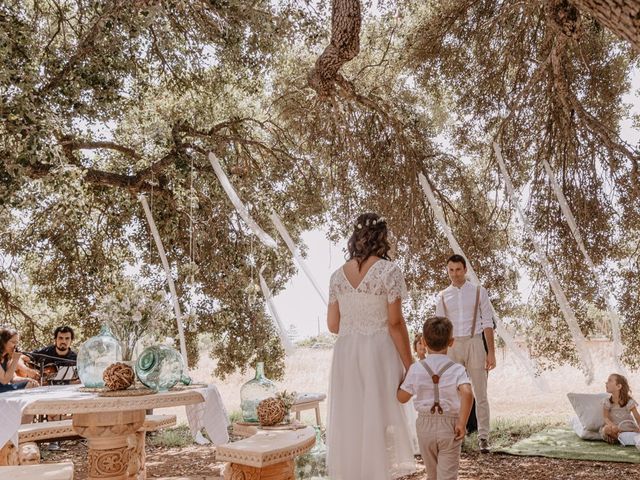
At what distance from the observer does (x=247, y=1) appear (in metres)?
6.20

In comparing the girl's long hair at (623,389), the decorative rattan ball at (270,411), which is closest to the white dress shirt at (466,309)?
the girl's long hair at (623,389)

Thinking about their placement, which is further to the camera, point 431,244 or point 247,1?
point 431,244

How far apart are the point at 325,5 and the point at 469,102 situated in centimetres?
218

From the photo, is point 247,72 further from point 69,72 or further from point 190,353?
point 190,353

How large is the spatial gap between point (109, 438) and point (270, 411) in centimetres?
93

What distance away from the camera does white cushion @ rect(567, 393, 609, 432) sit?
243 inches

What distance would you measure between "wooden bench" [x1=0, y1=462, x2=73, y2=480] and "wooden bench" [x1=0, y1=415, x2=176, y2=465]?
718 mm

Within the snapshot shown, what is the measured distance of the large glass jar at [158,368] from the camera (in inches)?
139

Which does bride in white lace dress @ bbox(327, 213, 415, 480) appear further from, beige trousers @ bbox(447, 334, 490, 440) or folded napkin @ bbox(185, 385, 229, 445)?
beige trousers @ bbox(447, 334, 490, 440)

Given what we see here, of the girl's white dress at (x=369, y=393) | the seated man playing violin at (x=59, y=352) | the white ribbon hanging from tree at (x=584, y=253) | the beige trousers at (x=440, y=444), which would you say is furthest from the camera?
the white ribbon hanging from tree at (x=584, y=253)

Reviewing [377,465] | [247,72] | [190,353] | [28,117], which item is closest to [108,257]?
[190,353]

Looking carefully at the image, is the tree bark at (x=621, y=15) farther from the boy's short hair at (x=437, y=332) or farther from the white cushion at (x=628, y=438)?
the white cushion at (x=628, y=438)

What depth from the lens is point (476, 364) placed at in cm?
532

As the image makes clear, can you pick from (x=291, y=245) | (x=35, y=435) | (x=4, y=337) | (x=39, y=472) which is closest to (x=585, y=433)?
(x=291, y=245)
